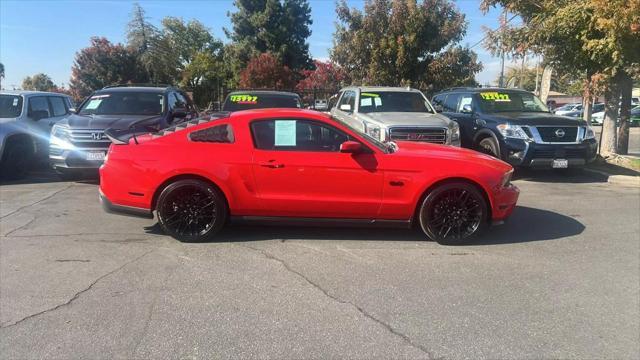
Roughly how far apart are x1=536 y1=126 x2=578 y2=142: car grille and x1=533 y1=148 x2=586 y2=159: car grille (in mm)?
213

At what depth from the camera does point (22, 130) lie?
991 centimetres

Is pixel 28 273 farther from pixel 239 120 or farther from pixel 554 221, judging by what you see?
pixel 554 221

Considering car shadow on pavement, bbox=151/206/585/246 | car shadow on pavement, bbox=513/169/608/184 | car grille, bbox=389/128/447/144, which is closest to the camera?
car shadow on pavement, bbox=151/206/585/246

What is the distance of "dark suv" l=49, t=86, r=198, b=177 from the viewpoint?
855 cm

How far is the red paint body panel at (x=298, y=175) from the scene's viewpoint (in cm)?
555

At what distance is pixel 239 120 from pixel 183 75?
3536 centimetres

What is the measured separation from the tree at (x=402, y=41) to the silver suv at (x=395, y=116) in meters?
7.72

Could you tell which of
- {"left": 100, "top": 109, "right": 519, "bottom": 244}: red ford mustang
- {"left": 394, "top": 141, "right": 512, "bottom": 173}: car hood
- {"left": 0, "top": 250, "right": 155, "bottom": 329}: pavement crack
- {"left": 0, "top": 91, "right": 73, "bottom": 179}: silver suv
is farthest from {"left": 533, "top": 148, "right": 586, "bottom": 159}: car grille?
{"left": 0, "top": 91, "right": 73, "bottom": 179}: silver suv

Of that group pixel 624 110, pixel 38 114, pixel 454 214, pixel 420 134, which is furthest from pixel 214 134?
pixel 624 110

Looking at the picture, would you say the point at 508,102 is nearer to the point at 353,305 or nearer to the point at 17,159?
the point at 353,305

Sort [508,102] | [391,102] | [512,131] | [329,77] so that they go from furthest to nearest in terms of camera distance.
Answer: [329,77] → [508,102] → [391,102] → [512,131]

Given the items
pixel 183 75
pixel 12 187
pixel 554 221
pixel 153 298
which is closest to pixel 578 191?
pixel 554 221

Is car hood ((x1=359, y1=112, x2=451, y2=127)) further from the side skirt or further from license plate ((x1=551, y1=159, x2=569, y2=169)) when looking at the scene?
the side skirt

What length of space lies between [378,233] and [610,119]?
9.06 meters
